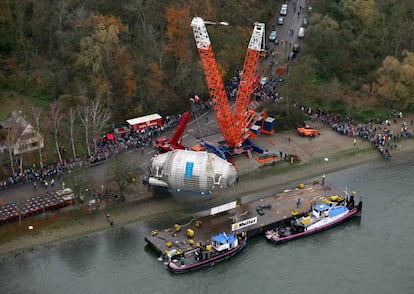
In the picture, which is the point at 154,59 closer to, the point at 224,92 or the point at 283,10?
the point at 224,92

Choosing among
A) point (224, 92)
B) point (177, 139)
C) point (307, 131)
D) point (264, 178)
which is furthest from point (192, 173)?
point (307, 131)

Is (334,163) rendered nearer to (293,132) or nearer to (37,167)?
(293,132)

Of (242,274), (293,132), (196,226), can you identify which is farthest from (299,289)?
(293,132)

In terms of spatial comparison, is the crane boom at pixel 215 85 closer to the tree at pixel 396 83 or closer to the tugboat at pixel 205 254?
the tugboat at pixel 205 254

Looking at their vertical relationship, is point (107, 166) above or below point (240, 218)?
above

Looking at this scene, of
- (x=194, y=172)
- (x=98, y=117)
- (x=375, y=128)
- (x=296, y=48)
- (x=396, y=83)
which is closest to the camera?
(x=194, y=172)
